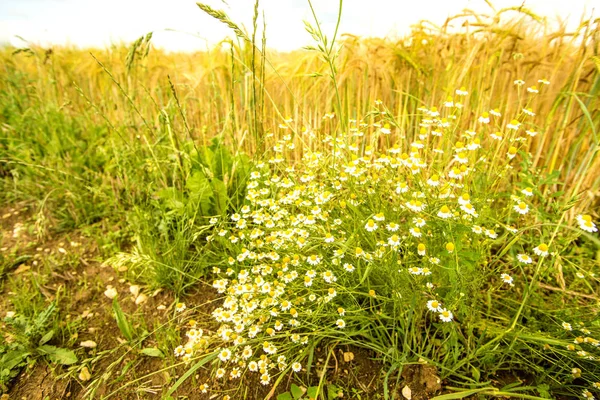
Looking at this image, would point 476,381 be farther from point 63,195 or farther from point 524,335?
point 63,195

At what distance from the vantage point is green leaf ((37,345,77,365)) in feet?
5.12

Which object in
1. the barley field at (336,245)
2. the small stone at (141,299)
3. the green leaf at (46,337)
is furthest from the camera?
the small stone at (141,299)

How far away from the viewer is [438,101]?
258 cm

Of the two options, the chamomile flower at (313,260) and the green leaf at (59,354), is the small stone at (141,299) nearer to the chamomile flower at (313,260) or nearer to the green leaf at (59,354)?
the green leaf at (59,354)

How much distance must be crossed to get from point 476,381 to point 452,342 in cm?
15

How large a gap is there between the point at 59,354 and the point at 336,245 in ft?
4.55

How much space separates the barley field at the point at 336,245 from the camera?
51.4 inches

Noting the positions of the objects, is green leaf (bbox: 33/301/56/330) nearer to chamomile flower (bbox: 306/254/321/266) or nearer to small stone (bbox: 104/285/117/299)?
small stone (bbox: 104/285/117/299)

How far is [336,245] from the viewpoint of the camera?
4.51 ft

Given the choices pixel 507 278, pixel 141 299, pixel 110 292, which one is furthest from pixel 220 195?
pixel 507 278

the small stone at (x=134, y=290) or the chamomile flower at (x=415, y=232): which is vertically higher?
the chamomile flower at (x=415, y=232)

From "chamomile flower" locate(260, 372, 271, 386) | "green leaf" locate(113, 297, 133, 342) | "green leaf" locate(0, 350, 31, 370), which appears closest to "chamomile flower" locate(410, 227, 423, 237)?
"chamomile flower" locate(260, 372, 271, 386)

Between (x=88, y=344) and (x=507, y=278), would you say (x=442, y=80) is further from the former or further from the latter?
(x=88, y=344)

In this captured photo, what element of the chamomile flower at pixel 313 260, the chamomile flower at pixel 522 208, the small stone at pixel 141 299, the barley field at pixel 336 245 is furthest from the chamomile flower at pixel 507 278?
the small stone at pixel 141 299
